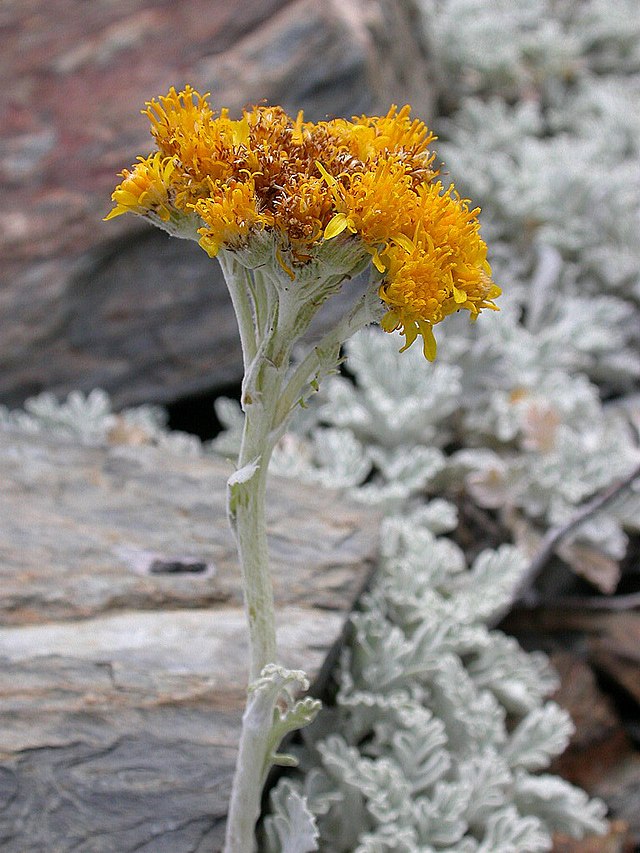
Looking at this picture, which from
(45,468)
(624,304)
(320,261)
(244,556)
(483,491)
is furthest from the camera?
(624,304)

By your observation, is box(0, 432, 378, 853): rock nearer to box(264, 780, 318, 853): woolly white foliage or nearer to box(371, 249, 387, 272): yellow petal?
box(264, 780, 318, 853): woolly white foliage

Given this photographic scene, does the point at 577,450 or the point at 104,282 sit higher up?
the point at 104,282

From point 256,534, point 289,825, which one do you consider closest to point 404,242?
point 256,534

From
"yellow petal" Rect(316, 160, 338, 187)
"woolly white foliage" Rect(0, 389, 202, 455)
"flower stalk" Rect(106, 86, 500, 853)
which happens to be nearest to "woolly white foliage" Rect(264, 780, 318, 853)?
"flower stalk" Rect(106, 86, 500, 853)

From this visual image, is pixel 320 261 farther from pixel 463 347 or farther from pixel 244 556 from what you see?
pixel 463 347

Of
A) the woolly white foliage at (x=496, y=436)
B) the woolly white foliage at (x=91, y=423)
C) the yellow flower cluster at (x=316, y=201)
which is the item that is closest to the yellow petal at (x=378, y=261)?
the yellow flower cluster at (x=316, y=201)

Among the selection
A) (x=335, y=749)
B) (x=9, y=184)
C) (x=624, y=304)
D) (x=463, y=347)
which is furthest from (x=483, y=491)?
(x=9, y=184)
